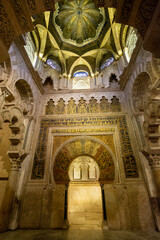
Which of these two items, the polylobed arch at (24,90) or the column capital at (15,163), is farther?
the polylobed arch at (24,90)

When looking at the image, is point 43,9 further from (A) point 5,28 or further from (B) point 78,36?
(B) point 78,36

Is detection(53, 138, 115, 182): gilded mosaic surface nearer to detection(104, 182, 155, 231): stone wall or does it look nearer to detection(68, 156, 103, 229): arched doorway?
detection(104, 182, 155, 231): stone wall

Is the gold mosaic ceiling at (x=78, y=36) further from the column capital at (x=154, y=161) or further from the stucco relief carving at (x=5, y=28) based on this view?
the column capital at (x=154, y=161)

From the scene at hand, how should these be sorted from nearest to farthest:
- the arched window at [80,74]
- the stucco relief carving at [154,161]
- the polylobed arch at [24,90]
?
the stucco relief carving at [154,161] < the polylobed arch at [24,90] < the arched window at [80,74]

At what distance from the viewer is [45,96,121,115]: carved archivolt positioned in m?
6.62

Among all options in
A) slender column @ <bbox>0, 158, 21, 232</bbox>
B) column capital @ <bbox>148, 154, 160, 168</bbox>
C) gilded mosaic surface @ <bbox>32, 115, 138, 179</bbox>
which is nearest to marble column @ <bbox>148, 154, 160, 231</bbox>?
column capital @ <bbox>148, 154, 160, 168</bbox>

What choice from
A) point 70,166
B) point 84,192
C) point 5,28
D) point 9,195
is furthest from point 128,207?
point 5,28

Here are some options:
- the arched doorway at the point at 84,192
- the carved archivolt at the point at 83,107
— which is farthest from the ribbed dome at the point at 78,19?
the arched doorway at the point at 84,192

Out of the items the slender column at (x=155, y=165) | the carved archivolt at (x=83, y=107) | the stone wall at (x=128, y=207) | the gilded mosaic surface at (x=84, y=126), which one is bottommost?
the stone wall at (x=128, y=207)

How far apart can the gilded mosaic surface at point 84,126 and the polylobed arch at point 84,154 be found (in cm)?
50

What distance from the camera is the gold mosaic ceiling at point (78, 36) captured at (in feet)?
21.8

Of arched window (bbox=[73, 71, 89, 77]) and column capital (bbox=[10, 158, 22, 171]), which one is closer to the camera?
column capital (bbox=[10, 158, 22, 171])

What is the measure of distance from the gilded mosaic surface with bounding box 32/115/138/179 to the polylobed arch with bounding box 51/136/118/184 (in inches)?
19.9

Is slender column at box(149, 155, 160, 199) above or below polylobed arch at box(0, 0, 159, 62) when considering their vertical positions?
below
